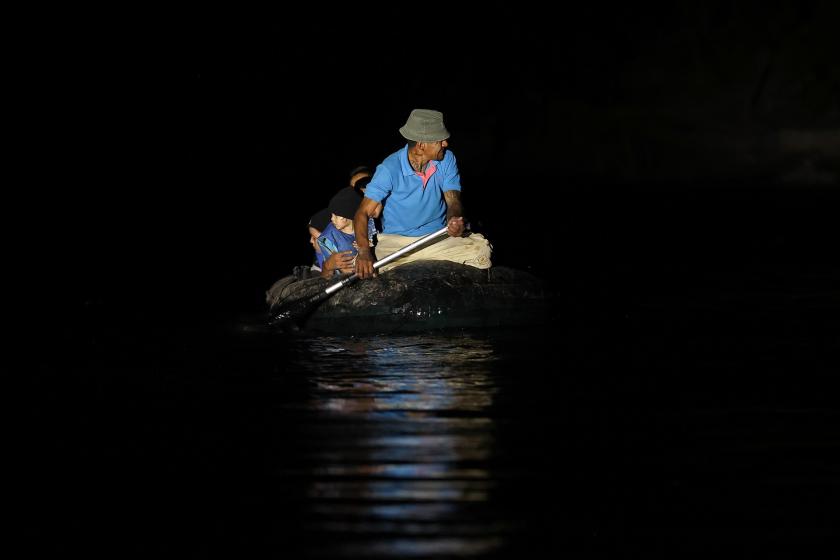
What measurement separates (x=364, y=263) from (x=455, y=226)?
711 mm

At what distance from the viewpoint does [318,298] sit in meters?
10.1

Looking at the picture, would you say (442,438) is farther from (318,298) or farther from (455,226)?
(318,298)

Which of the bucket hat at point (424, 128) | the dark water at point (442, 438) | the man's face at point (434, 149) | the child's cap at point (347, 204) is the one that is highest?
the bucket hat at point (424, 128)

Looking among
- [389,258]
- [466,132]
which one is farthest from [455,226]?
[466,132]

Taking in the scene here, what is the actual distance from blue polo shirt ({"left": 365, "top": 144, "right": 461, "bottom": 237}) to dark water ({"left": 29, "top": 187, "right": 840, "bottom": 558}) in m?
0.85

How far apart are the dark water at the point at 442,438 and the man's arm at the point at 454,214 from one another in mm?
757

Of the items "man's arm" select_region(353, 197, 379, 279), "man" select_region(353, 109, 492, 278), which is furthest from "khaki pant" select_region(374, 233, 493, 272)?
"man's arm" select_region(353, 197, 379, 279)

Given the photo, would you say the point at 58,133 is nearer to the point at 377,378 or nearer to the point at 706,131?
the point at 706,131

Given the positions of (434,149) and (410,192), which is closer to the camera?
(434,149)

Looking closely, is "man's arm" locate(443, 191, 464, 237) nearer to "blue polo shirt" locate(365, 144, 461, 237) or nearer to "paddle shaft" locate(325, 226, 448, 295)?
"blue polo shirt" locate(365, 144, 461, 237)

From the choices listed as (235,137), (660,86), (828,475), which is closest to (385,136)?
(235,137)

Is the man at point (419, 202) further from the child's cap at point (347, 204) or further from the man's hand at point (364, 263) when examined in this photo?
the child's cap at point (347, 204)

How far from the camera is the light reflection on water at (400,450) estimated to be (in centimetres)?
513

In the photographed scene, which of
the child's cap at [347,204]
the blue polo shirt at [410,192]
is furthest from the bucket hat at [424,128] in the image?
the child's cap at [347,204]
